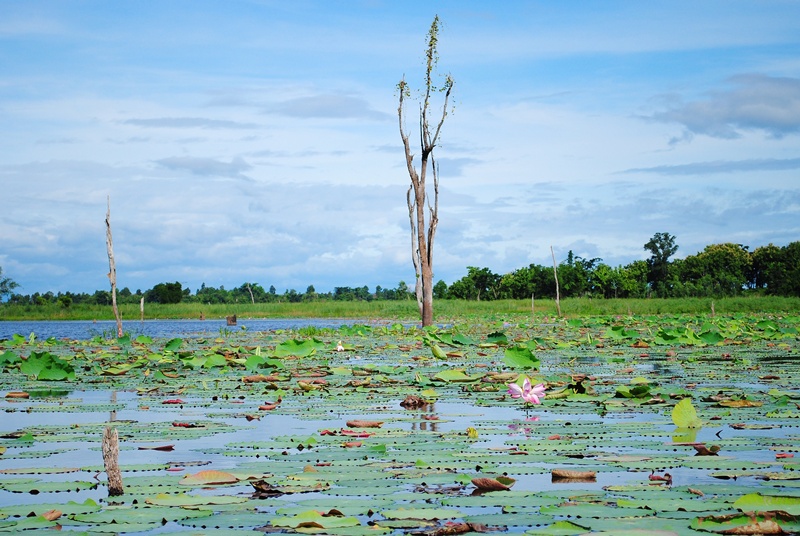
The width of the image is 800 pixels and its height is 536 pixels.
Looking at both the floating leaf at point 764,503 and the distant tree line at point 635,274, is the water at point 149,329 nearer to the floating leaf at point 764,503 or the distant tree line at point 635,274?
the floating leaf at point 764,503

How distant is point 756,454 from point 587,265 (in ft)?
215

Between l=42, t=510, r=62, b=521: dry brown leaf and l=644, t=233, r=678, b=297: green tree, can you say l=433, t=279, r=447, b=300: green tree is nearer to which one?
l=644, t=233, r=678, b=297: green tree

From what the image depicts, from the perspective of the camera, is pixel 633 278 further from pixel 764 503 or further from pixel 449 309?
pixel 764 503

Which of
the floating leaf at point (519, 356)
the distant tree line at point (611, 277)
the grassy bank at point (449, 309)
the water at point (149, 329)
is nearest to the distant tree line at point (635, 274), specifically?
the distant tree line at point (611, 277)

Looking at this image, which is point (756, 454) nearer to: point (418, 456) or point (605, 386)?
point (418, 456)

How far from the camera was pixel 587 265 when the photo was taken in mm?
67938

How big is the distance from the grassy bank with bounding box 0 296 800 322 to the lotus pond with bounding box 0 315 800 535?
27734 millimetres

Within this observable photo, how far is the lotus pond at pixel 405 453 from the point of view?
8.89ft

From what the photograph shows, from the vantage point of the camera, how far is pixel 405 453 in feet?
13.0

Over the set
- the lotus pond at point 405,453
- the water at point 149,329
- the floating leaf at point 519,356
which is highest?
the floating leaf at point 519,356

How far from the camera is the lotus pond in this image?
8.89ft

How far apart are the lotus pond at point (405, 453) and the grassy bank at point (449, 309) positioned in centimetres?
2773

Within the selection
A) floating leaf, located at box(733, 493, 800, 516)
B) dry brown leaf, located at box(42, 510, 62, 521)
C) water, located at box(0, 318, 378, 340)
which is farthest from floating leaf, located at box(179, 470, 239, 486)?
water, located at box(0, 318, 378, 340)

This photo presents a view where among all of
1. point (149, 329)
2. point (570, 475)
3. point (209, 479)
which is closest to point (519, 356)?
point (570, 475)
